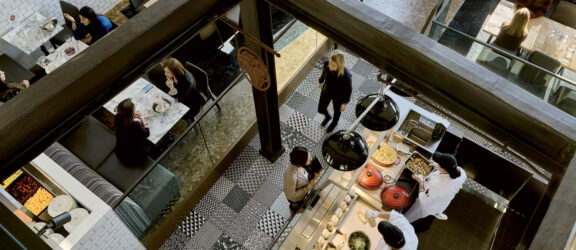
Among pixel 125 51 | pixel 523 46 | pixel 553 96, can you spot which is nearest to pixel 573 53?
pixel 523 46

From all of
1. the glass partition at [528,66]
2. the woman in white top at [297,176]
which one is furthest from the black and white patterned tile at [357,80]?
the woman in white top at [297,176]

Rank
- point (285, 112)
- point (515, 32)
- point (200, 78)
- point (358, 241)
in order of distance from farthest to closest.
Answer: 1. point (285, 112)
2. point (515, 32)
3. point (200, 78)
4. point (358, 241)

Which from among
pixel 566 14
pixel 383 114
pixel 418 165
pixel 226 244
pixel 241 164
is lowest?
pixel 226 244

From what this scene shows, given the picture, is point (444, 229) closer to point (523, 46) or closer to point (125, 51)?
point (523, 46)

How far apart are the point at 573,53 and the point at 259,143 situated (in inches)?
214

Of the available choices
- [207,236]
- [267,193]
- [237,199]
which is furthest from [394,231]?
[207,236]

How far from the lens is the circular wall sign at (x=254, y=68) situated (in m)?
3.79

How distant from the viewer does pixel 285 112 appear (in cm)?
677

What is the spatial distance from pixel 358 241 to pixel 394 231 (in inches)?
20.4

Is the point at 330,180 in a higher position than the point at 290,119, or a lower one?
lower

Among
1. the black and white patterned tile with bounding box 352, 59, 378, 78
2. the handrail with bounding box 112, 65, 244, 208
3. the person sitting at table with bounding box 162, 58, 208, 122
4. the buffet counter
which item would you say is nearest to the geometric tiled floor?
the black and white patterned tile with bounding box 352, 59, 378, 78

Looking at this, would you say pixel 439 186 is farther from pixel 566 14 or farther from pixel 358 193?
pixel 566 14

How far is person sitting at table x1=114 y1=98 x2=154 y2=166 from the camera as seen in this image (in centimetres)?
513

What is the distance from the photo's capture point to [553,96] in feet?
19.1
